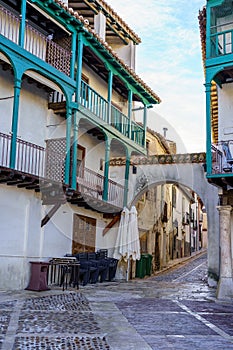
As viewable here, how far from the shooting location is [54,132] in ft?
50.6

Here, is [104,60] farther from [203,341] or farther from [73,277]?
[203,341]

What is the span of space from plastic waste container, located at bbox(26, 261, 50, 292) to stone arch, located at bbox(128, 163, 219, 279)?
615cm

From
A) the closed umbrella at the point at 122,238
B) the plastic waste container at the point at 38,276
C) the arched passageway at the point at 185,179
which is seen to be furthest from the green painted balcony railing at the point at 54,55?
the plastic waste container at the point at 38,276

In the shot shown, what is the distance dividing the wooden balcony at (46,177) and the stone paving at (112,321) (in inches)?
117

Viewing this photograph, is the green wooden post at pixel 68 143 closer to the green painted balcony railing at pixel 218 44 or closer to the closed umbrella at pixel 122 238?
the closed umbrella at pixel 122 238

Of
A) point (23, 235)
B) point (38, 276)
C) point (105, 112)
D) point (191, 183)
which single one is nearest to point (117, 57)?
point (105, 112)

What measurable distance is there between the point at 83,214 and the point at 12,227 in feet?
15.5

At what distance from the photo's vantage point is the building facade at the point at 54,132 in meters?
12.7

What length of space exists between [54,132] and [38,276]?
4974 millimetres

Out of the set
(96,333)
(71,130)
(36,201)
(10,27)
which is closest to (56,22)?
(10,27)

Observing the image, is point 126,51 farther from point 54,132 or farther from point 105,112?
point 54,132

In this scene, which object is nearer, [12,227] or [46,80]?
[12,227]

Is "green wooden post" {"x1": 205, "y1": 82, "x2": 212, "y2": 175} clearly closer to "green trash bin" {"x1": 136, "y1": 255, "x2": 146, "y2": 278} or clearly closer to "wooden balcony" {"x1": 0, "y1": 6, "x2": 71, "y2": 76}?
"wooden balcony" {"x1": 0, "y1": 6, "x2": 71, "y2": 76}

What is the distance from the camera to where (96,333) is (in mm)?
7320
